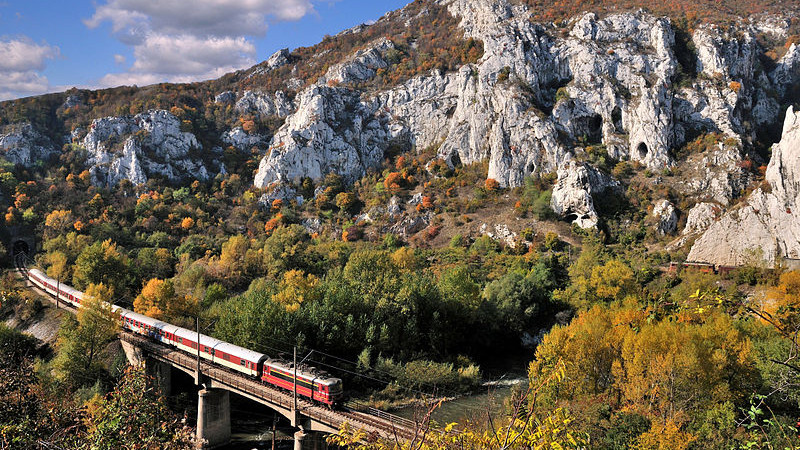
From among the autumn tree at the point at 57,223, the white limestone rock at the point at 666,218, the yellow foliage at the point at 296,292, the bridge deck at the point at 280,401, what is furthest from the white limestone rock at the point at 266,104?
the bridge deck at the point at 280,401

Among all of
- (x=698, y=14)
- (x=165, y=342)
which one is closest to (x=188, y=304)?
(x=165, y=342)

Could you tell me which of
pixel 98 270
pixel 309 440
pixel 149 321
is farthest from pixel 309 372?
pixel 98 270

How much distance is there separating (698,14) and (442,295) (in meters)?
83.8

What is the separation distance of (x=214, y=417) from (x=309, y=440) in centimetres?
833

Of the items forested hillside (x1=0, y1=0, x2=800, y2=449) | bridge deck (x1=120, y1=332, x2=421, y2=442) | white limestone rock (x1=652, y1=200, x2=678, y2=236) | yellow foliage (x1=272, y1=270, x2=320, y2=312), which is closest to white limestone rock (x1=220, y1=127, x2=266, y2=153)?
forested hillside (x1=0, y1=0, x2=800, y2=449)

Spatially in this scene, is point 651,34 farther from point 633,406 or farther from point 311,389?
point 311,389

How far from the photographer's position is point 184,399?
34.5 m

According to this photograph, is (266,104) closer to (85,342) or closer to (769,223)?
(85,342)

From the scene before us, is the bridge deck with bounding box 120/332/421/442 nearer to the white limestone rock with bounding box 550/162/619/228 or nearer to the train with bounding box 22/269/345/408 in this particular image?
the train with bounding box 22/269/345/408

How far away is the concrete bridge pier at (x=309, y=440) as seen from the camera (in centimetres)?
2433

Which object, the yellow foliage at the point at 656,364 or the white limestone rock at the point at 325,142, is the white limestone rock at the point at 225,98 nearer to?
the white limestone rock at the point at 325,142

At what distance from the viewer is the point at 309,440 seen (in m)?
24.7

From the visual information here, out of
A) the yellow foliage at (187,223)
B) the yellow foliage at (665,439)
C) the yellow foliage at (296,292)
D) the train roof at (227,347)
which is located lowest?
the yellow foliage at (665,439)

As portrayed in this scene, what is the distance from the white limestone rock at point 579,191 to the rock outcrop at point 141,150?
64.7 meters
